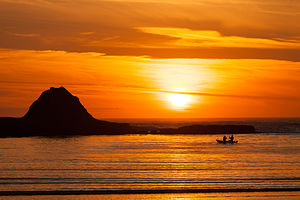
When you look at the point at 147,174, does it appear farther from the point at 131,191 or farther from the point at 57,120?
the point at 57,120

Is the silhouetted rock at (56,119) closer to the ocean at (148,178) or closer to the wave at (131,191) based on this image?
the ocean at (148,178)

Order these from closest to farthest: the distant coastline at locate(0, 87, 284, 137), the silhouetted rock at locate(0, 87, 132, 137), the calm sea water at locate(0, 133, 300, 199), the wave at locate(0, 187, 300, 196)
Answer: the wave at locate(0, 187, 300, 196) → the calm sea water at locate(0, 133, 300, 199) → the silhouetted rock at locate(0, 87, 132, 137) → the distant coastline at locate(0, 87, 284, 137)

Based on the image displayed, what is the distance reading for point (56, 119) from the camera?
621 ft

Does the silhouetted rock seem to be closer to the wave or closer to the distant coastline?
the distant coastline

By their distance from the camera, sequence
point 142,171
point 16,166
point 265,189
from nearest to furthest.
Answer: point 265,189 → point 142,171 → point 16,166

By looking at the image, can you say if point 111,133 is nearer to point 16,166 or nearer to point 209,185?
point 16,166

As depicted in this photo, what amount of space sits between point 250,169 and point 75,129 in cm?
13539

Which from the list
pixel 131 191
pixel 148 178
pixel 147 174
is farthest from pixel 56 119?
pixel 131 191

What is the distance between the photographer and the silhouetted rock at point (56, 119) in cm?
18038

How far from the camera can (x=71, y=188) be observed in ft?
156

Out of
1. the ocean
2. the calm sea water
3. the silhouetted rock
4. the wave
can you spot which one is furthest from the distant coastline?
the wave

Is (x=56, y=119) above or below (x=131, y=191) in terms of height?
above

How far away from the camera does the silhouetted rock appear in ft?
592

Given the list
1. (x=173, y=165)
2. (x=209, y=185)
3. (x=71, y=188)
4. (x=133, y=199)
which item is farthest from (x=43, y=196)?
(x=173, y=165)
